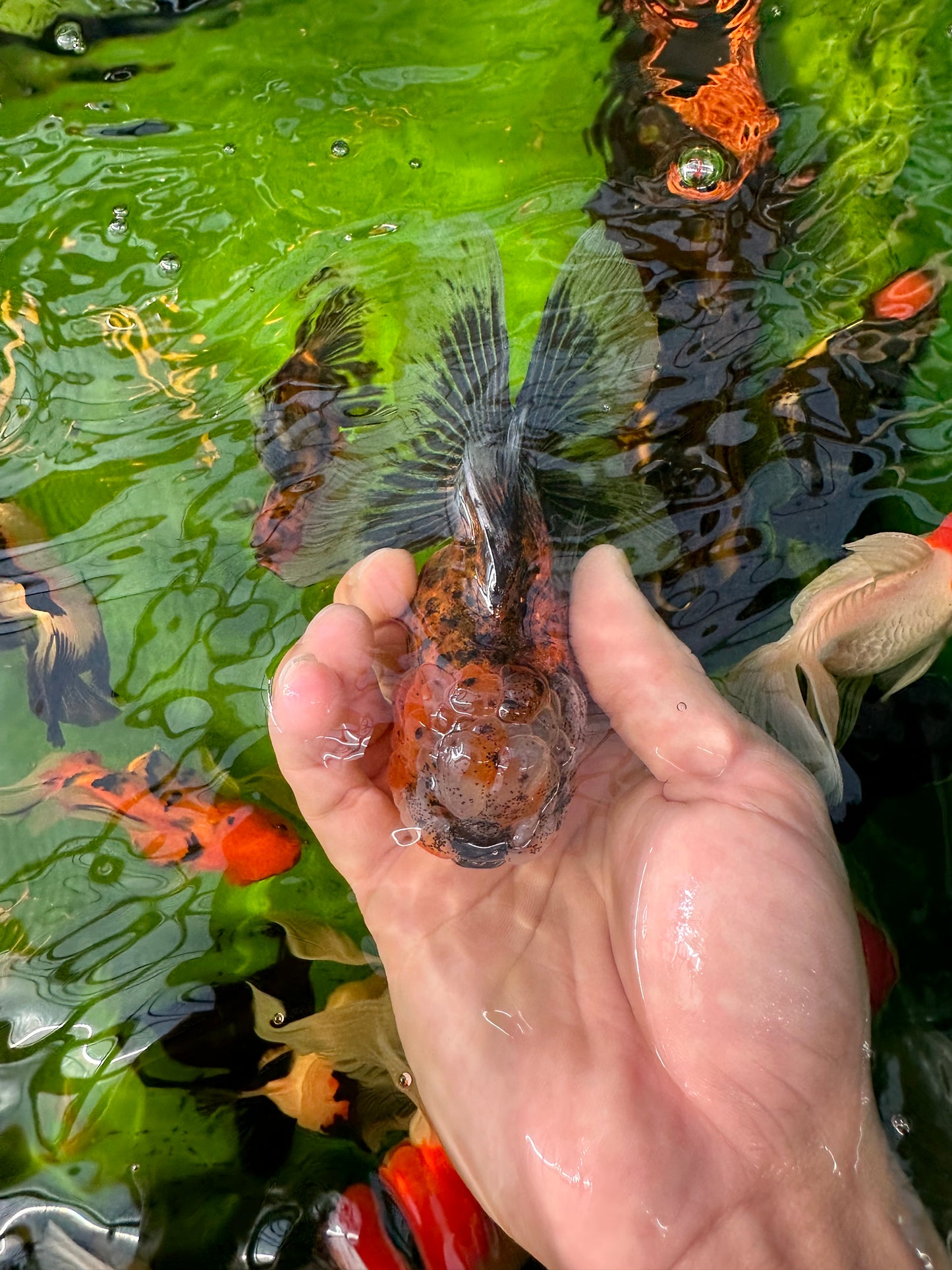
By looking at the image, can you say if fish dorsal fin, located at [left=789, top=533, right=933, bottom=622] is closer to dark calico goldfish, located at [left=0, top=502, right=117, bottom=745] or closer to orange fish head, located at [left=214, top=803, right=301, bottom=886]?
orange fish head, located at [left=214, top=803, right=301, bottom=886]

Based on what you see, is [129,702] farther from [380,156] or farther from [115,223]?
[380,156]

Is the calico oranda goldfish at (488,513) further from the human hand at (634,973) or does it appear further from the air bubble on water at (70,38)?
the air bubble on water at (70,38)

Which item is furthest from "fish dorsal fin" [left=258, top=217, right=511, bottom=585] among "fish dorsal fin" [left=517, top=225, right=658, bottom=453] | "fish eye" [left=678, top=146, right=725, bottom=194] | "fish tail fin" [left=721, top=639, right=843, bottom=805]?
"fish tail fin" [left=721, top=639, right=843, bottom=805]

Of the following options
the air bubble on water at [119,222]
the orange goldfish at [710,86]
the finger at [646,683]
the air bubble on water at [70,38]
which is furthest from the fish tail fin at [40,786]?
the orange goldfish at [710,86]

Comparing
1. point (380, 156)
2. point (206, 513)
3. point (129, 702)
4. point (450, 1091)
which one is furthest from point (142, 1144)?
point (380, 156)

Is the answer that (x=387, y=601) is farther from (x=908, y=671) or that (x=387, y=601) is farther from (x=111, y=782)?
(x=908, y=671)

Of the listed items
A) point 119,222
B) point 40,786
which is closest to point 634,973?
point 40,786

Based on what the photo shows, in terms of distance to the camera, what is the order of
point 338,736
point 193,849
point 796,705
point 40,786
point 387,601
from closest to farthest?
point 338,736 < point 387,601 < point 796,705 < point 193,849 < point 40,786
